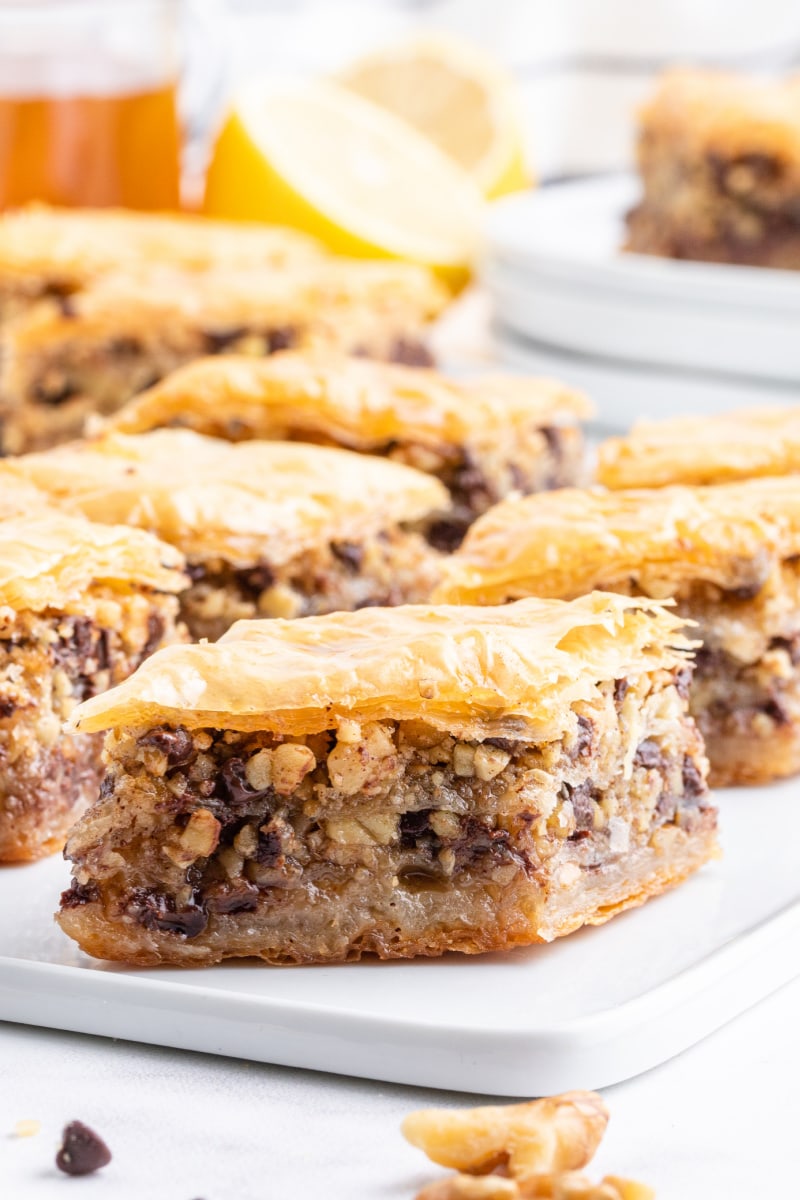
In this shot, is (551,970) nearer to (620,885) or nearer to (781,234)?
(620,885)

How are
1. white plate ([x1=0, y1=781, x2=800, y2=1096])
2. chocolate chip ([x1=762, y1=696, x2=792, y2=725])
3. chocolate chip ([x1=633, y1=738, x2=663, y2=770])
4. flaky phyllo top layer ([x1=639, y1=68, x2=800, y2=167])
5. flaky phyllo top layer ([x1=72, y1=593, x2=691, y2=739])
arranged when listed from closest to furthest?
white plate ([x1=0, y1=781, x2=800, y2=1096]), flaky phyllo top layer ([x1=72, y1=593, x2=691, y2=739]), chocolate chip ([x1=633, y1=738, x2=663, y2=770]), chocolate chip ([x1=762, y1=696, x2=792, y2=725]), flaky phyllo top layer ([x1=639, y1=68, x2=800, y2=167])

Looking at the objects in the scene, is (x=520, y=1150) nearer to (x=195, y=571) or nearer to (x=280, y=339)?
(x=195, y=571)

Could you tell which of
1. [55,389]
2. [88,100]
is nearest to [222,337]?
[55,389]

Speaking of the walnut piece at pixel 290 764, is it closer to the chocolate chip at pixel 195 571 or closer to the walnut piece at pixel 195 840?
the walnut piece at pixel 195 840

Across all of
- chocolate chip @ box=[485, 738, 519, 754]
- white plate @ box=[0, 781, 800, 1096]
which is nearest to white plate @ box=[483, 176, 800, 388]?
white plate @ box=[0, 781, 800, 1096]

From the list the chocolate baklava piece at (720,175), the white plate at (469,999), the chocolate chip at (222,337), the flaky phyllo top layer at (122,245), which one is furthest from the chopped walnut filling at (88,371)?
the white plate at (469,999)

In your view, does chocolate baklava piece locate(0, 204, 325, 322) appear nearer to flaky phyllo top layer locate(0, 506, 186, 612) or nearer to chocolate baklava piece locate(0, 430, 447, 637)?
chocolate baklava piece locate(0, 430, 447, 637)
